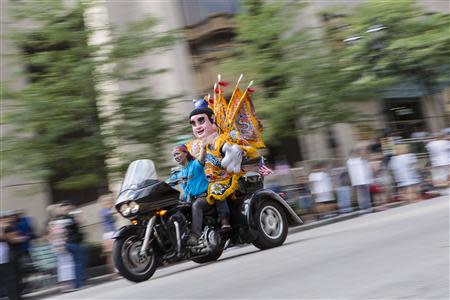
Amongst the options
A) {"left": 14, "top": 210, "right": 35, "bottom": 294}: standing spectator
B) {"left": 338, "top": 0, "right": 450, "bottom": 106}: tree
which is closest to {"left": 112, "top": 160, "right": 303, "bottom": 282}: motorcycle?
{"left": 14, "top": 210, "right": 35, "bottom": 294}: standing spectator

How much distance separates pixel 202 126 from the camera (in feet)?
29.1

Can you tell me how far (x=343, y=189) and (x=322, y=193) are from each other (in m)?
0.54

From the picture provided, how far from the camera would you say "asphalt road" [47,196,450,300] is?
5316 millimetres

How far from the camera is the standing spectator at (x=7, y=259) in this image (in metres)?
10.0

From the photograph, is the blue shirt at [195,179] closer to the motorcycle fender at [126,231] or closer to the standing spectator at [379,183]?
the motorcycle fender at [126,231]

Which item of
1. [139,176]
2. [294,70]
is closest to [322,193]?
[294,70]

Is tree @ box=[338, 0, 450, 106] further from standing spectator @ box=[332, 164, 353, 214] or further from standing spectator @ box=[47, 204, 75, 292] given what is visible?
standing spectator @ box=[47, 204, 75, 292]

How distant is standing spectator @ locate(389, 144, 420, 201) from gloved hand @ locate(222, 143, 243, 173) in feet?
28.4

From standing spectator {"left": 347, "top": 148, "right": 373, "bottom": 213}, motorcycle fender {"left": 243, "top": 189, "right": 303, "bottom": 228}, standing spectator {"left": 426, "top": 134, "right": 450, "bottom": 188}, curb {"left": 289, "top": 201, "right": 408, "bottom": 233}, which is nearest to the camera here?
motorcycle fender {"left": 243, "top": 189, "right": 303, "bottom": 228}

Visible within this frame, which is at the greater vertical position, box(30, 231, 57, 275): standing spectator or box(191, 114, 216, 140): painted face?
box(191, 114, 216, 140): painted face

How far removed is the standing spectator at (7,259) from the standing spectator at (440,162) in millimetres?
11303

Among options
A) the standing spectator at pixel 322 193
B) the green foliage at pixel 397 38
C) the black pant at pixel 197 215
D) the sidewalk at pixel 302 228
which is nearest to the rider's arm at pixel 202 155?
the black pant at pixel 197 215

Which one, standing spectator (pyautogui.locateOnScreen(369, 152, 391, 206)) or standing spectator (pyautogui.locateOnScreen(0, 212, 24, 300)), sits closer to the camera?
standing spectator (pyautogui.locateOnScreen(0, 212, 24, 300))

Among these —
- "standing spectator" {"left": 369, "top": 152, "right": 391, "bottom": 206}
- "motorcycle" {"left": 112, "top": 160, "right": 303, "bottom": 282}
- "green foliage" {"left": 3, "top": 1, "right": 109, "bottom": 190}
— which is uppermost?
"green foliage" {"left": 3, "top": 1, "right": 109, "bottom": 190}
